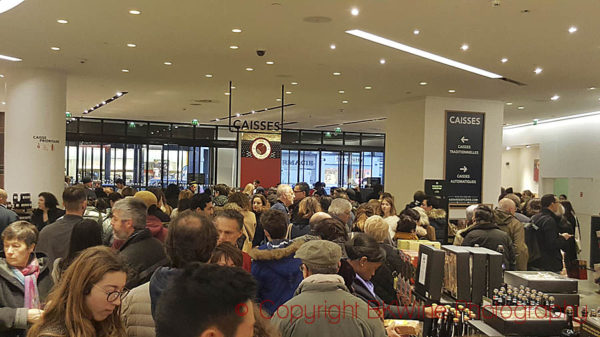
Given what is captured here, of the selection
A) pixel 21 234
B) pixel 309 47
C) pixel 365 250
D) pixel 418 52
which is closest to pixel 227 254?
pixel 365 250

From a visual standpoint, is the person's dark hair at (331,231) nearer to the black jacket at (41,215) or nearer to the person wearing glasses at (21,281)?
the person wearing glasses at (21,281)

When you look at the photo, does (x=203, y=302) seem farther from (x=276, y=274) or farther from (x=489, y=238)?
(x=489, y=238)

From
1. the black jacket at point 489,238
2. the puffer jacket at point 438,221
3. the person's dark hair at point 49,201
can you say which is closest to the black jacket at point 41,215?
the person's dark hair at point 49,201

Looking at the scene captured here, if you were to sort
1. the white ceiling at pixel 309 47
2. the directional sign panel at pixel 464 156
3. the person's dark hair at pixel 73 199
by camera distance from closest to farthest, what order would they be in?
the person's dark hair at pixel 73 199, the white ceiling at pixel 309 47, the directional sign panel at pixel 464 156

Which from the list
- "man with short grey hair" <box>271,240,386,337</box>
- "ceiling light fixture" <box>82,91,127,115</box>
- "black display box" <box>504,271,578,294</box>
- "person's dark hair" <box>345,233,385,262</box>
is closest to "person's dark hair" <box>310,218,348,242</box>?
"person's dark hair" <box>345,233,385,262</box>

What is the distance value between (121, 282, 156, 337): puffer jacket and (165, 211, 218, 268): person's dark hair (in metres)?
0.23

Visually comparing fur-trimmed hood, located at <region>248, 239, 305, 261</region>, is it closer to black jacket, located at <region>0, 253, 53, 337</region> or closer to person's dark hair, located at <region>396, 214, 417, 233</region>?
black jacket, located at <region>0, 253, 53, 337</region>

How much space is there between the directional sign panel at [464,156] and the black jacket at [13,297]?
1075 centimetres

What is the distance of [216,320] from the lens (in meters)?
1.36

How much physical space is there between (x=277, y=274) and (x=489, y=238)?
2477 mm

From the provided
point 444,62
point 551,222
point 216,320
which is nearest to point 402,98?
point 444,62

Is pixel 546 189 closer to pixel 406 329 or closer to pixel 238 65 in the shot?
pixel 238 65

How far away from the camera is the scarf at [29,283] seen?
327 cm

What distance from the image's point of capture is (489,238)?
16.9ft
